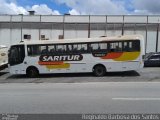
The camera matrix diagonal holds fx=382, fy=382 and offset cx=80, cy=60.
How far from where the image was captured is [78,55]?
24406 millimetres

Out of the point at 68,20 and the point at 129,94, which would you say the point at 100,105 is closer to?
the point at 129,94

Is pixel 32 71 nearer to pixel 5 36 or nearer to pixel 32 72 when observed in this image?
pixel 32 72

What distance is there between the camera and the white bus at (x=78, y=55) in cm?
2384

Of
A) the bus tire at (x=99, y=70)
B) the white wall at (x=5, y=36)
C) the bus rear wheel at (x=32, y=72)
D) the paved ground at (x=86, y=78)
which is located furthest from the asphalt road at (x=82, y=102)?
the white wall at (x=5, y=36)

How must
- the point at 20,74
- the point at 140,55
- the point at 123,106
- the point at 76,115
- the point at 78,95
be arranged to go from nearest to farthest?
the point at 76,115 → the point at 123,106 → the point at 78,95 → the point at 140,55 → the point at 20,74

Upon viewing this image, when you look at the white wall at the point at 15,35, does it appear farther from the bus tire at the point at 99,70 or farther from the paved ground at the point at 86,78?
the bus tire at the point at 99,70

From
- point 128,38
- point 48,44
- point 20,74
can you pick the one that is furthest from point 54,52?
point 128,38

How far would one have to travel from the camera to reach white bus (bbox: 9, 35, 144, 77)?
78.2 ft

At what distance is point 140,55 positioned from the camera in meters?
23.7

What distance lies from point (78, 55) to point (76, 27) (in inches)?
764

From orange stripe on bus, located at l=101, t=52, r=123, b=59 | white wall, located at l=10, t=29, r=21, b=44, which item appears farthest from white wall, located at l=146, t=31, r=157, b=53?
orange stripe on bus, located at l=101, t=52, r=123, b=59

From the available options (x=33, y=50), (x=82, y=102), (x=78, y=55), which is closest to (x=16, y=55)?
(x=33, y=50)

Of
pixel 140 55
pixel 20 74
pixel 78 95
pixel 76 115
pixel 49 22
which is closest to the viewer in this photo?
pixel 76 115

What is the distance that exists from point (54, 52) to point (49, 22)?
19.9 m
